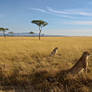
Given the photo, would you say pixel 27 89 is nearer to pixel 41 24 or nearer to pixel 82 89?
pixel 82 89

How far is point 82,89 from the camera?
3238 millimetres

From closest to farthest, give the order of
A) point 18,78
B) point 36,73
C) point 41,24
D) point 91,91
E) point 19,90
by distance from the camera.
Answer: point 91,91, point 19,90, point 18,78, point 36,73, point 41,24

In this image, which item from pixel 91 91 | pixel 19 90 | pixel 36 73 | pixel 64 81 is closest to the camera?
pixel 91 91

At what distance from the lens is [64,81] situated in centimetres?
371

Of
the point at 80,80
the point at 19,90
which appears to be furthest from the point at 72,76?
the point at 19,90

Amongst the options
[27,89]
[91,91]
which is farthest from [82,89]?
[27,89]

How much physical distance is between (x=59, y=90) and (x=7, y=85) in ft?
6.22

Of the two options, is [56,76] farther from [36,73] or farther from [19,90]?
[19,90]

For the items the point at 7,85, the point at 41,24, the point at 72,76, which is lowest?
the point at 7,85

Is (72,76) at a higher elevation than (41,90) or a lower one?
higher

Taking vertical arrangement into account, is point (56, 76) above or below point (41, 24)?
below

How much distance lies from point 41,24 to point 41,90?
1331 inches

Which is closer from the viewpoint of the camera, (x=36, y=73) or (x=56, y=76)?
(x=56, y=76)

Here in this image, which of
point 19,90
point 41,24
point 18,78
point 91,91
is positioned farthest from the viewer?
point 41,24
